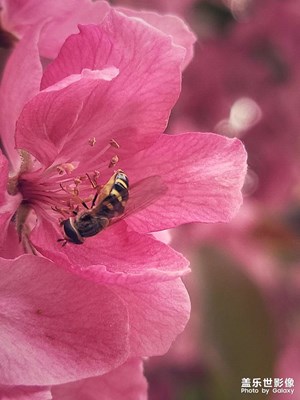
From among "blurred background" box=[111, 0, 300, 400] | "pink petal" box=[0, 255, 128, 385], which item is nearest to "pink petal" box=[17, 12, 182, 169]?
"pink petal" box=[0, 255, 128, 385]

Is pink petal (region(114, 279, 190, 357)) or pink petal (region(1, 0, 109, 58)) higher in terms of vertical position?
pink petal (region(1, 0, 109, 58))

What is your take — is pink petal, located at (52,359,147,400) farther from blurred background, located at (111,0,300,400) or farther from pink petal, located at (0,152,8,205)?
blurred background, located at (111,0,300,400)

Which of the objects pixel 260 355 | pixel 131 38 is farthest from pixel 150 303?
pixel 260 355

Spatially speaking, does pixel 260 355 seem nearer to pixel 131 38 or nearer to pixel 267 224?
pixel 267 224

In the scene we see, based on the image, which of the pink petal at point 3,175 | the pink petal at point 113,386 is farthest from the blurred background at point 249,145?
the pink petal at point 3,175

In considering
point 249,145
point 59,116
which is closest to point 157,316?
point 59,116

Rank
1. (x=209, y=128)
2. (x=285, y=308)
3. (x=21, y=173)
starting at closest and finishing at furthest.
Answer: (x=21, y=173), (x=209, y=128), (x=285, y=308)
